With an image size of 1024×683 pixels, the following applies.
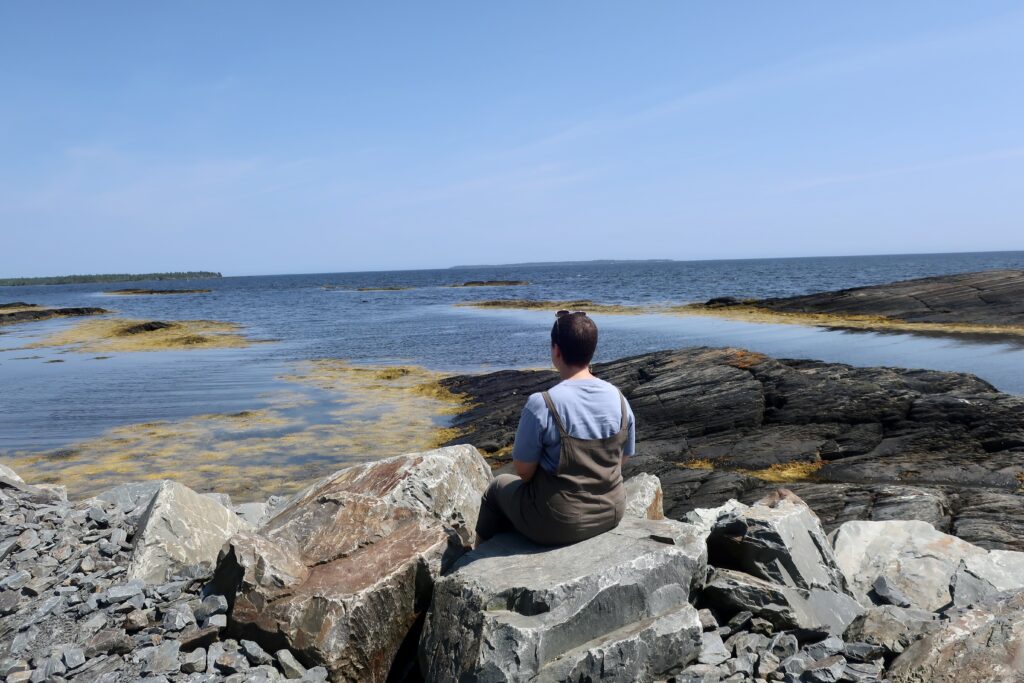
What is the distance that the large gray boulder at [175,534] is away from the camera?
22.4ft

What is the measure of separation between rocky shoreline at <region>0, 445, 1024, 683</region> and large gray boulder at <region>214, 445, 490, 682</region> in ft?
0.05

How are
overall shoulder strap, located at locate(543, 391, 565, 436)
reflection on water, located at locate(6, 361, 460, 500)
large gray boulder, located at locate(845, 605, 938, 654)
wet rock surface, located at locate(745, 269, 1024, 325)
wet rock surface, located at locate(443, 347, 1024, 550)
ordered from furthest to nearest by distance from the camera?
wet rock surface, located at locate(745, 269, 1024, 325), reflection on water, located at locate(6, 361, 460, 500), wet rock surface, located at locate(443, 347, 1024, 550), overall shoulder strap, located at locate(543, 391, 565, 436), large gray boulder, located at locate(845, 605, 938, 654)

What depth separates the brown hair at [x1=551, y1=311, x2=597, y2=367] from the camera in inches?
207

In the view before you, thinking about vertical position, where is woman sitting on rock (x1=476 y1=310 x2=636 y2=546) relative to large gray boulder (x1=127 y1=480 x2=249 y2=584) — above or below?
above

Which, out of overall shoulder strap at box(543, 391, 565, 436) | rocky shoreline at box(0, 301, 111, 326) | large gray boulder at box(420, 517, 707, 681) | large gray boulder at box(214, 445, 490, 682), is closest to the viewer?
large gray boulder at box(420, 517, 707, 681)

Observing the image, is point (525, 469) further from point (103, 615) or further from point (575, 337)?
point (103, 615)

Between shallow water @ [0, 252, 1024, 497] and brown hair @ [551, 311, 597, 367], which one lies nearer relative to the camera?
brown hair @ [551, 311, 597, 367]

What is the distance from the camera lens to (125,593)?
627 centimetres

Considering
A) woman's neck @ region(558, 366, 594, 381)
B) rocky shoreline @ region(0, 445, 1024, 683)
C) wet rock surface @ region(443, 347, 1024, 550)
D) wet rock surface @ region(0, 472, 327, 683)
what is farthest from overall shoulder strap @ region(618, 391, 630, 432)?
wet rock surface @ region(443, 347, 1024, 550)

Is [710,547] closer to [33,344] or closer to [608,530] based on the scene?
[608,530]

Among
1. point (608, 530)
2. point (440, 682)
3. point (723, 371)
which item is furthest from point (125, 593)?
point (723, 371)

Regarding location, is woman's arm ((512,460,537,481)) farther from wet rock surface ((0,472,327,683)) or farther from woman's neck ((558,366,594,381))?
wet rock surface ((0,472,327,683))

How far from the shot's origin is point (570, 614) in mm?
4895

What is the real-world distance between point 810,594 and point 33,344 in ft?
158
